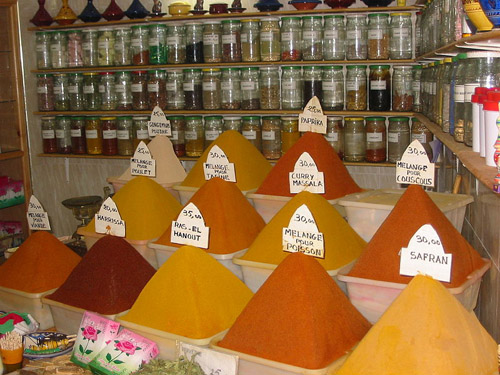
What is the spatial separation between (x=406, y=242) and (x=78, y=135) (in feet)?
10.2

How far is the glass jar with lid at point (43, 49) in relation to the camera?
411cm

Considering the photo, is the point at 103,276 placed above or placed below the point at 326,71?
below

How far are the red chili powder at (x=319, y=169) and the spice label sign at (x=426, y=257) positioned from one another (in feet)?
2.05

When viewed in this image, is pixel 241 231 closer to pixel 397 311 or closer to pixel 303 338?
pixel 303 338

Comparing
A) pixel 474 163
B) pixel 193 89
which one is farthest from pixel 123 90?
pixel 474 163

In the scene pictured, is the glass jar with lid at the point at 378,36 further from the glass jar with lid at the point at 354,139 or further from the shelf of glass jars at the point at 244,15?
the glass jar with lid at the point at 354,139

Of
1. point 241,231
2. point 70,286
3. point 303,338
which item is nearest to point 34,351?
point 70,286

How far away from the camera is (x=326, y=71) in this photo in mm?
3344

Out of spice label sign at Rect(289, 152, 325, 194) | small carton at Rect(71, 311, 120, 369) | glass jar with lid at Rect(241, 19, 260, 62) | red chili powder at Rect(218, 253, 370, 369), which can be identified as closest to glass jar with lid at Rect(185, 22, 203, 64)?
glass jar with lid at Rect(241, 19, 260, 62)

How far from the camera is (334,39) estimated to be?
10.9 ft

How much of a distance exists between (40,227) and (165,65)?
1.99 meters

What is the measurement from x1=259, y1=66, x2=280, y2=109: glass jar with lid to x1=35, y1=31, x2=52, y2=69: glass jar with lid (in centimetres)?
151

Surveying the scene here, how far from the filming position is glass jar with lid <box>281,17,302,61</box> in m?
3.38

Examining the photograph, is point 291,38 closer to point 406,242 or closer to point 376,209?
point 376,209
